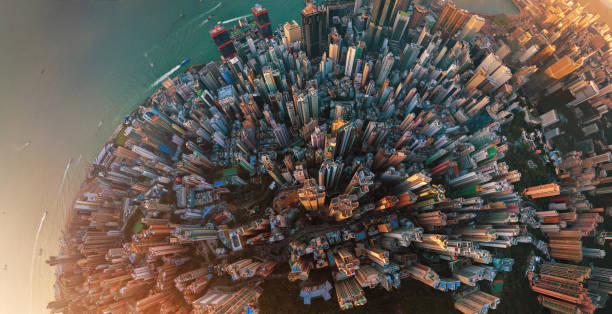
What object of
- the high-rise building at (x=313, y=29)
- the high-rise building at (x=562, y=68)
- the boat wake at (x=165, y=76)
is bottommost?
the high-rise building at (x=562, y=68)

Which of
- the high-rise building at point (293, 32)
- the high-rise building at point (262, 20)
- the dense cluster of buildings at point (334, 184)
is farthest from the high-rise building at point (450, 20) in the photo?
the high-rise building at point (262, 20)

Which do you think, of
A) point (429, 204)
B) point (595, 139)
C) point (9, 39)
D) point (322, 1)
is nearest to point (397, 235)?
point (429, 204)

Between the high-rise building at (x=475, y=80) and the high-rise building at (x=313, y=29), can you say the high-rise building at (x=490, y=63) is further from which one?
the high-rise building at (x=313, y=29)

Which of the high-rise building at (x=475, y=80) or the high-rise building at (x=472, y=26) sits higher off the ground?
the high-rise building at (x=472, y=26)

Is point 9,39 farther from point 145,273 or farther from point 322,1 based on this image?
point 322,1

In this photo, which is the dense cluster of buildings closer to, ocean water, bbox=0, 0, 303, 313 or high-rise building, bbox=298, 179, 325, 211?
high-rise building, bbox=298, 179, 325, 211

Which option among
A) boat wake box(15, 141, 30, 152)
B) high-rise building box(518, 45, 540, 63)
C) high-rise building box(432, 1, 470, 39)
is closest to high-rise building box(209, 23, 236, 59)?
boat wake box(15, 141, 30, 152)
